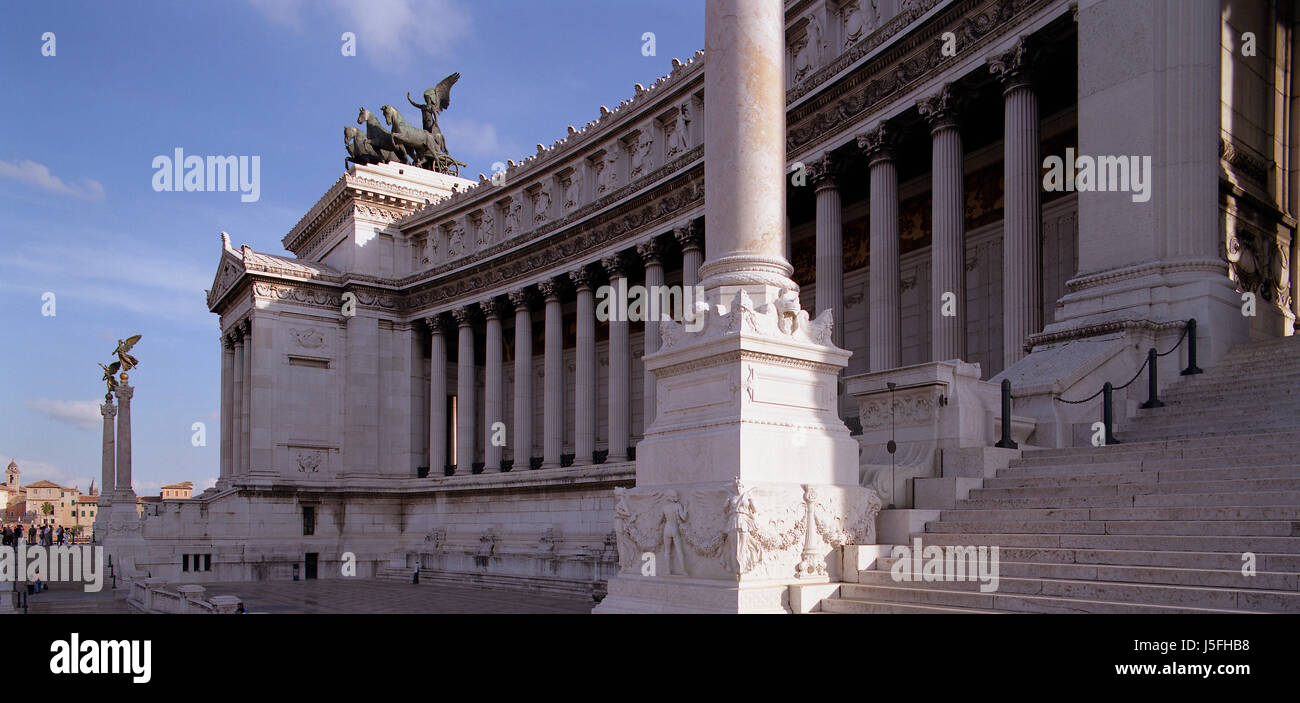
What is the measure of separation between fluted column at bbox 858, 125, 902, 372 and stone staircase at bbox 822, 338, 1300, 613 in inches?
545

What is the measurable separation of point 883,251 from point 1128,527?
62.0 feet

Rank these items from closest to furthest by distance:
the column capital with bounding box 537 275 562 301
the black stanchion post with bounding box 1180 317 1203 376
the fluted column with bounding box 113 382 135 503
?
the black stanchion post with bounding box 1180 317 1203 376
the column capital with bounding box 537 275 562 301
the fluted column with bounding box 113 382 135 503

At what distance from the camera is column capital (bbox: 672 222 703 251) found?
1550 inches

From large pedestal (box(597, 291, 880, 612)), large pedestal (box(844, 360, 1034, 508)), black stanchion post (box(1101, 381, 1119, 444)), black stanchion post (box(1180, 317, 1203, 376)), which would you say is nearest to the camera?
large pedestal (box(597, 291, 880, 612))

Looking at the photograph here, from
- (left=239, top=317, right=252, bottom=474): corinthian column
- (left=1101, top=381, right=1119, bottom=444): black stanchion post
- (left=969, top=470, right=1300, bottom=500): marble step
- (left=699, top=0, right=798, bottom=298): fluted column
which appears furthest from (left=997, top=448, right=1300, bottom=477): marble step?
(left=239, top=317, right=252, bottom=474): corinthian column

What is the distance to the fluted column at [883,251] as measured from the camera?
30.0 metres

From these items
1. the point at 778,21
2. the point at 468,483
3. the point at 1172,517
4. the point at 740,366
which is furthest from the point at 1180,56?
the point at 468,483

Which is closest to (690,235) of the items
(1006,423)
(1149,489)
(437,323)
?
(437,323)

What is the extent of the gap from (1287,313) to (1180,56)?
7.46m

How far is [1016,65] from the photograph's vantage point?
25766 mm

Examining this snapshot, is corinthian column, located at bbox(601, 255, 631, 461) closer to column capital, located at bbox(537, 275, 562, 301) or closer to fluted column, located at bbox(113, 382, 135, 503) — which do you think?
column capital, located at bbox(537, 275, 562, 301)

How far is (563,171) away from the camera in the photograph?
49.3 metres

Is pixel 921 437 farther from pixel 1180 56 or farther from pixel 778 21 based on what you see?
pixel 1180 56

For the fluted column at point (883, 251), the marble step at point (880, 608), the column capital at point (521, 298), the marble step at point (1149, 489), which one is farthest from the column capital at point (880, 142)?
the column capital at point (521, 298)
